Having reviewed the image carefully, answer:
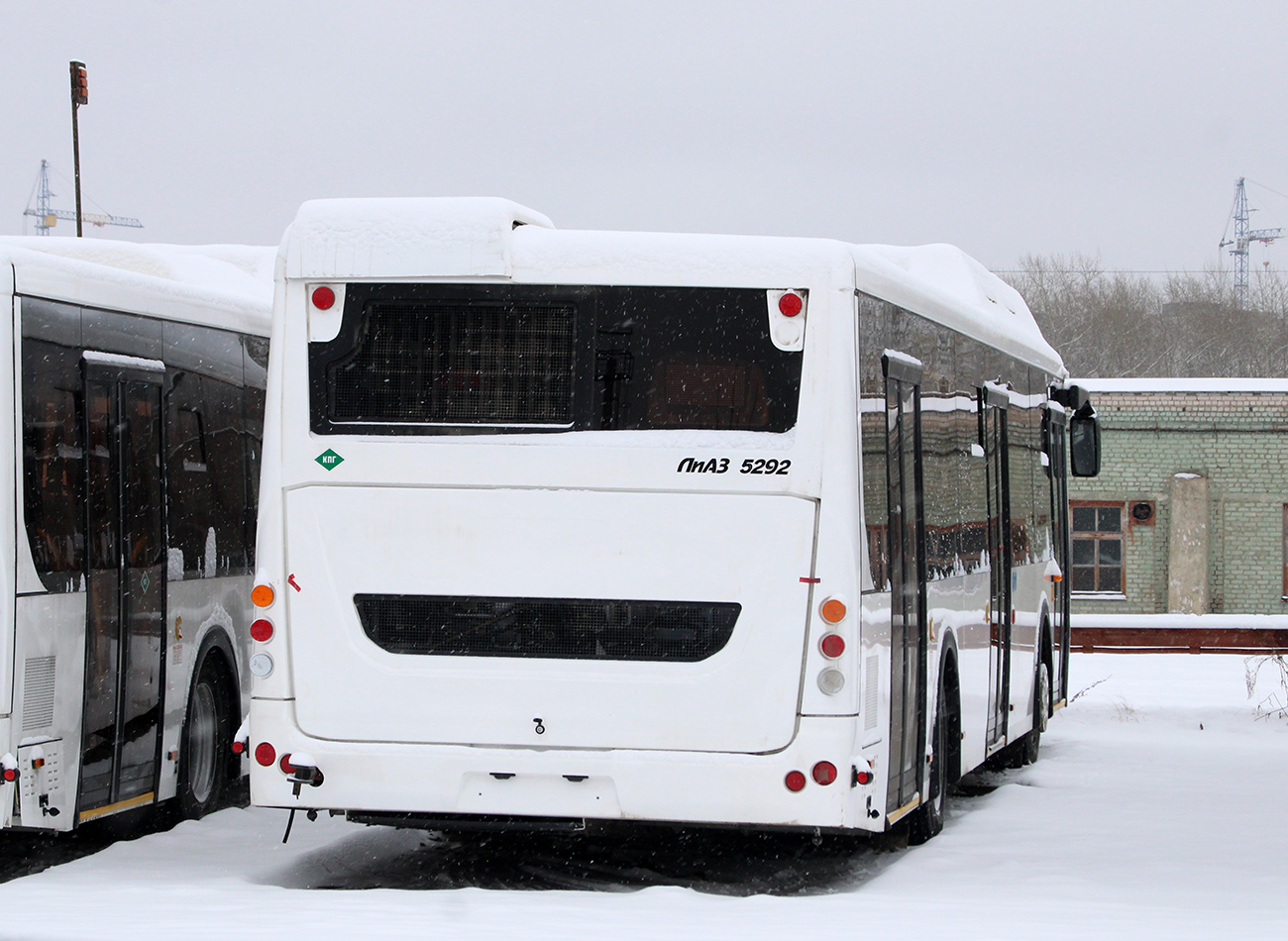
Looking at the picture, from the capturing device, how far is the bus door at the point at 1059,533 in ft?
50.7

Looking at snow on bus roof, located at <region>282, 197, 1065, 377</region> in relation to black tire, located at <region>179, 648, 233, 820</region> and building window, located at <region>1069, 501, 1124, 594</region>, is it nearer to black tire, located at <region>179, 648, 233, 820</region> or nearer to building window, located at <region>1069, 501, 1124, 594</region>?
black tire, located at <region>179, 648, 233, 820</region>

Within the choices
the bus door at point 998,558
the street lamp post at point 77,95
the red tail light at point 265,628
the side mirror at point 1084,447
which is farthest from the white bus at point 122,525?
the street lamp post at point 77,95

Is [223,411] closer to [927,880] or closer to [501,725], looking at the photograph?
[501,725]

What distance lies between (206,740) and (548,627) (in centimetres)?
381

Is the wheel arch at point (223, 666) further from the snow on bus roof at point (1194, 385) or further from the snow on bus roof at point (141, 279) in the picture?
the snow on bus roof at point (1194, 385)

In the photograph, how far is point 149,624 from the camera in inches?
400

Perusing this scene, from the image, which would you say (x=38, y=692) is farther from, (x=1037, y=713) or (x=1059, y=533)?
(x=1059, y=533)

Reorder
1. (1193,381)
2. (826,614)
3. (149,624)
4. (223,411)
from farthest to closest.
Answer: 1. (1193,381)
2. (223,411)
3. (149,624)
4. (826,614)

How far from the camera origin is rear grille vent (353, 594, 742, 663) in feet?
26.6

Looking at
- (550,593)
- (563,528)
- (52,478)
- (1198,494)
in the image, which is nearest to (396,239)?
(563,528)

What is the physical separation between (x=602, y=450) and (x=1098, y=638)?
54.5ft

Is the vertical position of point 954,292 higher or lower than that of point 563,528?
higher

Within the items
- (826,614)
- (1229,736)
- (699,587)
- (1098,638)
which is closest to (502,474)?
(699,587)

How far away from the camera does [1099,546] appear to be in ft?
112
